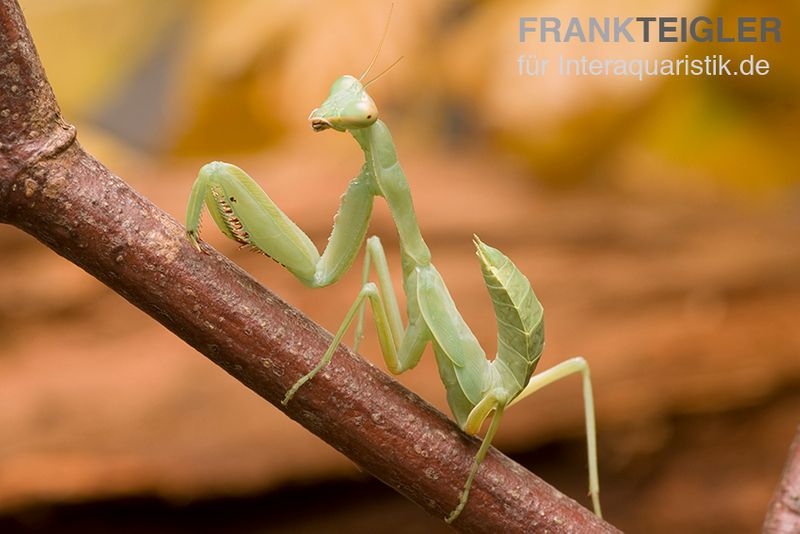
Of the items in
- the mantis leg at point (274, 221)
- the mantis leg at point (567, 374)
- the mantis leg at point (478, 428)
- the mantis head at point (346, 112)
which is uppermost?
the mantis head at point (346, 112)

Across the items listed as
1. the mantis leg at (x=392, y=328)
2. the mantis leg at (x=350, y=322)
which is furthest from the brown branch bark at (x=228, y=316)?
the mantis leg at (x=392, y=328)

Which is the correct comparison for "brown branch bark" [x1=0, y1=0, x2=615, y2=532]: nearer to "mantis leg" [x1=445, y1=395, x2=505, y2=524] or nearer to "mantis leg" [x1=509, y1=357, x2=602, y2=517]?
"mantis leg" [x1=445, y1=395, x2=505, y2=524]

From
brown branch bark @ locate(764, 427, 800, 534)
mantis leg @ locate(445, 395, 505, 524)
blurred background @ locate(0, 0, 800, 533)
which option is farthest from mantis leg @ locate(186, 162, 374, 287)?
blurred background @ locate(0, 0, 800, 533)

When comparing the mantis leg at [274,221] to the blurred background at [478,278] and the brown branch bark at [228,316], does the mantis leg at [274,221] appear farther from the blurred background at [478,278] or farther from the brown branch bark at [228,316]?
the blurred background at [478,278]

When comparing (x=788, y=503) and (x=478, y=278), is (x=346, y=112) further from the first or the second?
(x=478, y=278)

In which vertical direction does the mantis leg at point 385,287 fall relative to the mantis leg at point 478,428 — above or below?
above
